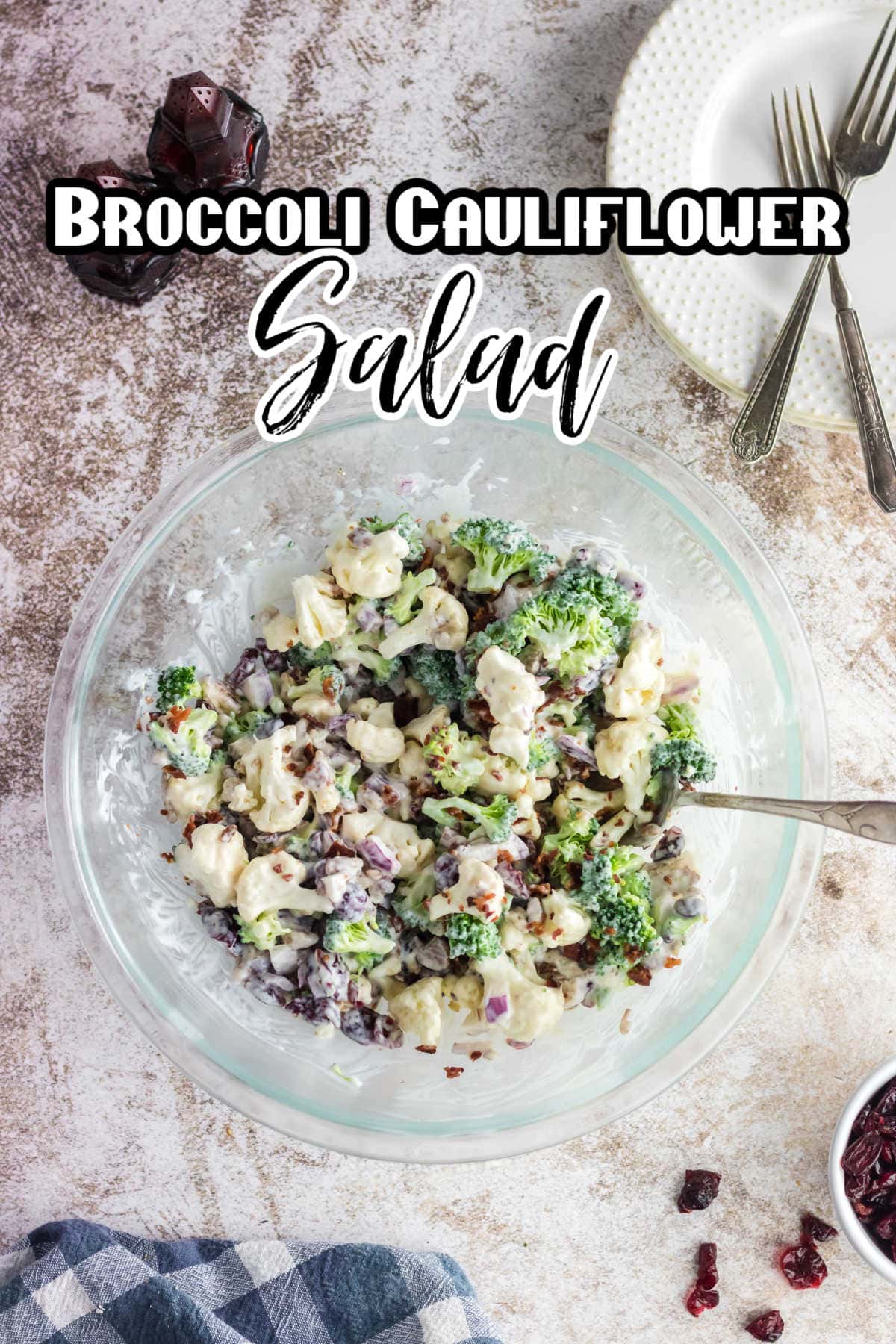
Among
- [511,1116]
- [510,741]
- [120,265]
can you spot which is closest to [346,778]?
[510,741]

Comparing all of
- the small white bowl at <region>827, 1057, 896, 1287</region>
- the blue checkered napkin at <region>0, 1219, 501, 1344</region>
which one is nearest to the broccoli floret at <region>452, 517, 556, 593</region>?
the small white bowl at <region>827, 1057, 896, 1287</region>

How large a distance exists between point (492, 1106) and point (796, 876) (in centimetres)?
71

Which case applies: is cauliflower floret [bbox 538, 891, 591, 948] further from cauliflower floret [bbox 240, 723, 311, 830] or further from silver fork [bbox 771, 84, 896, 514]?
silver fork [bbox 771, 84, 896, 514]

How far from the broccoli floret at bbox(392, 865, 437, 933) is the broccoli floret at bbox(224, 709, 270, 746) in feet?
1.22

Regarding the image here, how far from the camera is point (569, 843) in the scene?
1.85 m

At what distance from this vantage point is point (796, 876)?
2086mm

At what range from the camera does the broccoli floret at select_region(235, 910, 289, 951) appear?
1826 mm

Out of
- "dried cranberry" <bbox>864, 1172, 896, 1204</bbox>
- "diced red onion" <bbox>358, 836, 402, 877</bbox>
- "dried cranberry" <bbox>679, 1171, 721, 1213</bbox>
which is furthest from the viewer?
"dried cranberry" <bbox>679, 1171, 721, 1213</bbox>

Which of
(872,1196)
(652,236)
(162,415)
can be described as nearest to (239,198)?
(162,415)

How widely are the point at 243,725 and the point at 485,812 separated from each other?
0.46 m

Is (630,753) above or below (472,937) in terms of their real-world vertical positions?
above

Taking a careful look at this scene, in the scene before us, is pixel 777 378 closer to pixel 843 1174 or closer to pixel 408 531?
pixel 408 531

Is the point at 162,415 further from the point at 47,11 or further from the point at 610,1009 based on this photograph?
the point at 610,1009

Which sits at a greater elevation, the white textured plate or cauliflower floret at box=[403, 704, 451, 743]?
the white textured plate
